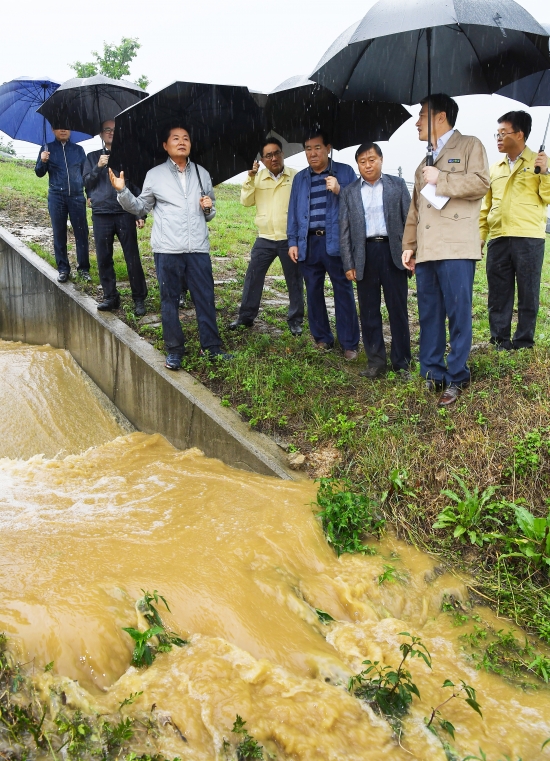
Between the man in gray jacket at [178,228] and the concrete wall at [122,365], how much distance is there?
495 millimetres

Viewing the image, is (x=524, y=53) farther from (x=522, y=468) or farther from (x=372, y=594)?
(x=372, y=594)

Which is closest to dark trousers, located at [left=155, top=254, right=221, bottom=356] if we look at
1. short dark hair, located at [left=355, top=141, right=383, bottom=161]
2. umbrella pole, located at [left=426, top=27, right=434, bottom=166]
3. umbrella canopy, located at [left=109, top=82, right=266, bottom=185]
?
umbrella canopy, located at [left=109, top=82, right=266, bottom=185]

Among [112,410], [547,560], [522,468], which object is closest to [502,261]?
[522,468]

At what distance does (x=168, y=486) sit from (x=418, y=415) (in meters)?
2.12

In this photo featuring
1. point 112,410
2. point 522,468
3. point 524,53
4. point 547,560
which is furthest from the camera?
point 112,410

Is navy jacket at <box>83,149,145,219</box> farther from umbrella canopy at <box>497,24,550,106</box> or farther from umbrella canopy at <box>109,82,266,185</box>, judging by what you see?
umbrella canopy at <box>497,24,550,106</box>

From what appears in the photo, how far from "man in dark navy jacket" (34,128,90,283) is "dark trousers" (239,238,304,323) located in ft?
9.38

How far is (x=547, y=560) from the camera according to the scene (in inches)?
146

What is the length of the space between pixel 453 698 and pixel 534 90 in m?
5.09

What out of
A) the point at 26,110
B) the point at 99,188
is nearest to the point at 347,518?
the point at 99,188

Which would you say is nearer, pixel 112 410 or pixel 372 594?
pixel 372 594

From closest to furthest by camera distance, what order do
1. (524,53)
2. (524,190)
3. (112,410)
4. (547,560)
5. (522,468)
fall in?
(547,560)
(522,468)
(524,53)
(524,190)
(112,410)

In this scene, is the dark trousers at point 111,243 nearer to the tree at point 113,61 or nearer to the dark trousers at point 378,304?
the dark trousers at point 378,304

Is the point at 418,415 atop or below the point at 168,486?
atop
